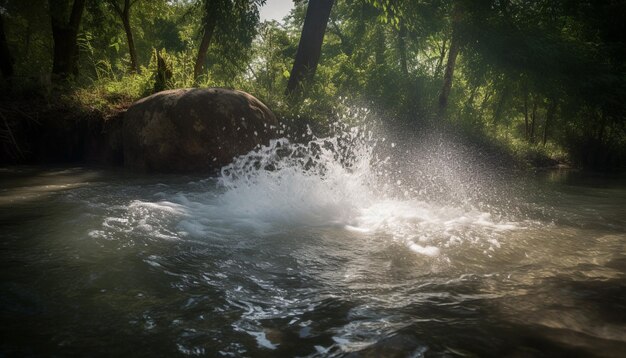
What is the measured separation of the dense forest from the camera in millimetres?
9922

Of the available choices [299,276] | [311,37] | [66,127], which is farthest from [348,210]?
[311,37]

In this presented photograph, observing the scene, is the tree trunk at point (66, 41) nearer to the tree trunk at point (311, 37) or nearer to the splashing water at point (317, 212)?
the tree trunk at point (311, 37)

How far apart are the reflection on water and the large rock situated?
2774mm

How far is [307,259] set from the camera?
2846mm

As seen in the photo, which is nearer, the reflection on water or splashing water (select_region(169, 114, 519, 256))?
the reflection on water

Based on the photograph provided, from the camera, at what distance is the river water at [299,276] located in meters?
1.67

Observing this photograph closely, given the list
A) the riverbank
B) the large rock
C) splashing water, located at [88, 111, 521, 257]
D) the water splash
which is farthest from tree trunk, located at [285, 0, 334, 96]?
splashing water, located at [88, 111, 521, 257]

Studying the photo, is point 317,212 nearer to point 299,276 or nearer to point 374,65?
point 299,276

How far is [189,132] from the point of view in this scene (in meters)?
7.37

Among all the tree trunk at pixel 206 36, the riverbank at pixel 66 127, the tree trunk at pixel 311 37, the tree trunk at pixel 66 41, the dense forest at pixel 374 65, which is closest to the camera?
the riverbank at pixel 66 127

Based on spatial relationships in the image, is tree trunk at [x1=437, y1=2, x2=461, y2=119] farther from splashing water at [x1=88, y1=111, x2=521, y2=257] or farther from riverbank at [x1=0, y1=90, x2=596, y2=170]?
splashing water at [x1=88, y1=111, x2=521, y2=257]

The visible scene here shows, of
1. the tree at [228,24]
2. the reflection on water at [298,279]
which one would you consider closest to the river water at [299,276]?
the reflection on water at [298,279]

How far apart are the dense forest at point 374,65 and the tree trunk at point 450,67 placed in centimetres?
5

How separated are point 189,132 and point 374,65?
30.0 ft
